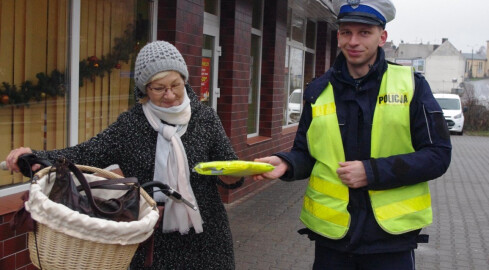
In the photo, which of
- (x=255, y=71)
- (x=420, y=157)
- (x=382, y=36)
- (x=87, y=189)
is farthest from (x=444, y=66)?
(x=87, y=189)

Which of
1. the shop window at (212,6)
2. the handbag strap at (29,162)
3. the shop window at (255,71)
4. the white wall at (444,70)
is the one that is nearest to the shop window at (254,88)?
the shop window at (255,71)

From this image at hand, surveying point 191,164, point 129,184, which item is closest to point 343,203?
point 191,164

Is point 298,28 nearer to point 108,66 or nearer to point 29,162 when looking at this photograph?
point 108,66

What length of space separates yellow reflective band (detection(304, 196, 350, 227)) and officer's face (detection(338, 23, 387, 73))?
2.18ft

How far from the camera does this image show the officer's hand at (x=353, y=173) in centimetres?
252

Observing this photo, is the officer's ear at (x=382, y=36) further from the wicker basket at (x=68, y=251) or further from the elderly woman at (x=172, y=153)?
the wicker basket at (x=68, y=251)

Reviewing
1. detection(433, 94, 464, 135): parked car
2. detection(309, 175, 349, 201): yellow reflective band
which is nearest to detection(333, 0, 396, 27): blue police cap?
detection(309, 175, 349, 201): yellow reflective band

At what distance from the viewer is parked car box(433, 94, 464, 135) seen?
921 inches

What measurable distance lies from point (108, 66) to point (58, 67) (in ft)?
2.44

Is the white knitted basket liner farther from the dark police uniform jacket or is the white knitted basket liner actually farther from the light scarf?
the dark police uniform jacket

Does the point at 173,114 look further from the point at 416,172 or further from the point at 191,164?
the point at 416,172

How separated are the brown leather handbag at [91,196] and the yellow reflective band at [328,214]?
91cm

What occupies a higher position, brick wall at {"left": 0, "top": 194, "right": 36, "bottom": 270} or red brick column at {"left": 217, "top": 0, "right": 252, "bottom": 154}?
red brick column at {"left": 217, "top": 0, "right": 252, "bottom": 154}

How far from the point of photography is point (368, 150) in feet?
8.59
